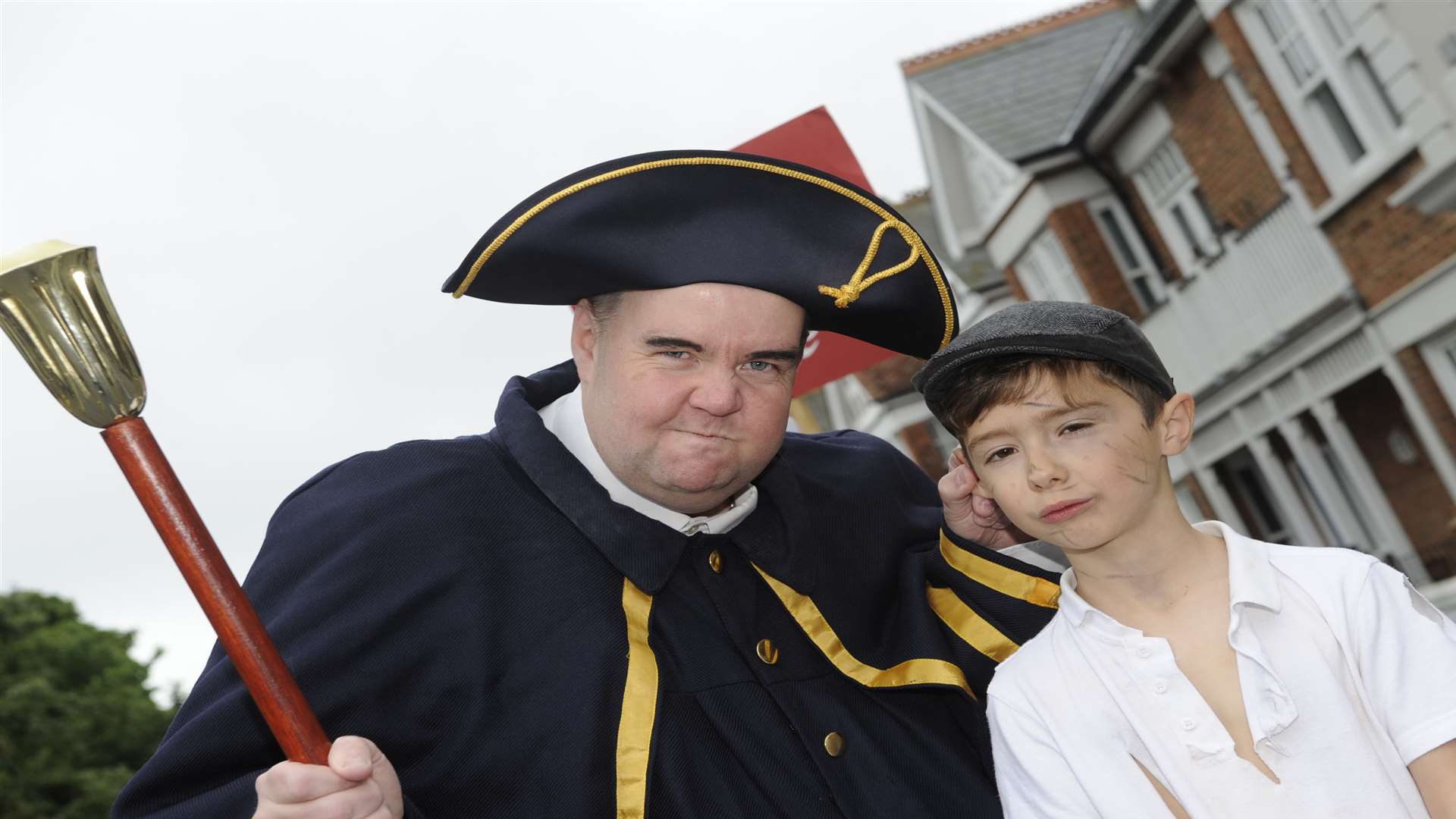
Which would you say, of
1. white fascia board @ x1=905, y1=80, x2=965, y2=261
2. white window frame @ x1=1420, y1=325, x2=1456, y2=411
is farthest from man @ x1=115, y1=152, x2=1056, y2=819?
white fascia board @ x1=905, y1=80, x2=965, y2=261

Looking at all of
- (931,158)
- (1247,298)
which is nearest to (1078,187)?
(1247,298)

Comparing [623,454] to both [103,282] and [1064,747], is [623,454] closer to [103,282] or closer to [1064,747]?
[1064,747]

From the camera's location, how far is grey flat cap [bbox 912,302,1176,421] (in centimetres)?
257

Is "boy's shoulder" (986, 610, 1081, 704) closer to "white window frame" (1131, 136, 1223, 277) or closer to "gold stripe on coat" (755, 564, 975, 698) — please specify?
"gold stripe on coat" (755, 564, 975, 698)

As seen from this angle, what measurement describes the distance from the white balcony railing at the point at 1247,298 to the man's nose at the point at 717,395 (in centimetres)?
1171

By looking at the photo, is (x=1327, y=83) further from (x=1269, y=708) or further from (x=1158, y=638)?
(x=1269, y=708)

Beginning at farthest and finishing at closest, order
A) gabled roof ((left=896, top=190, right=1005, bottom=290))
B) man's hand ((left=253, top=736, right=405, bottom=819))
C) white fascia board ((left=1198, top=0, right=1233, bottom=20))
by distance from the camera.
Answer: gabled roof ((left=896, top=190, right=1005, bottom=290)) < white fascia board ((left=1198, top=0, right=1233, bottom=20)) < man's hand ((left=253, top=736, right=405, bottom=819))

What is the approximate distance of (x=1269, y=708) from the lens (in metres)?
2.39

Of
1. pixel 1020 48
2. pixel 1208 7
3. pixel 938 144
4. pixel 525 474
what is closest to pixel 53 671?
pixel 938 144

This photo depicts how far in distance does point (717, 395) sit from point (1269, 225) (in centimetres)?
1257

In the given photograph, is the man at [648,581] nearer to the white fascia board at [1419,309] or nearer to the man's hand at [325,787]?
the man's hand at [325,787]

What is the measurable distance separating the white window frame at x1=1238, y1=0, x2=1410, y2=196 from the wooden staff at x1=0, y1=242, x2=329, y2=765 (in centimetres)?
1171

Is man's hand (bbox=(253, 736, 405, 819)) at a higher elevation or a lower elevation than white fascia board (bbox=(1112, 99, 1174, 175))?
lower

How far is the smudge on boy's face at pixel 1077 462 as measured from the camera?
2.57 m
